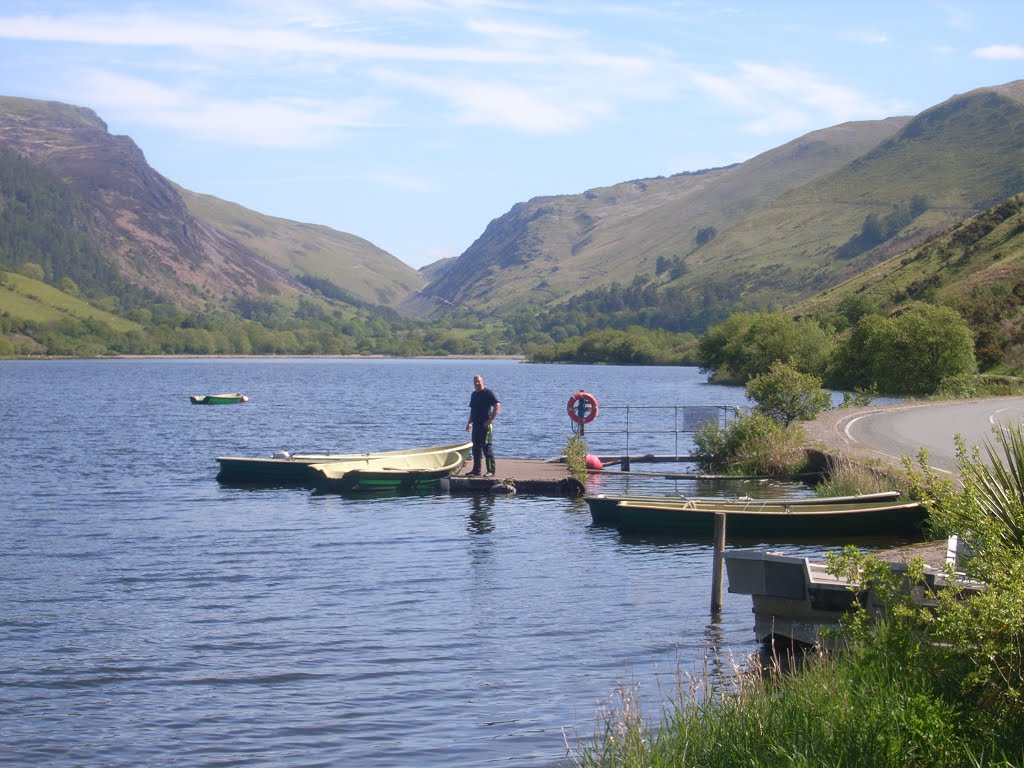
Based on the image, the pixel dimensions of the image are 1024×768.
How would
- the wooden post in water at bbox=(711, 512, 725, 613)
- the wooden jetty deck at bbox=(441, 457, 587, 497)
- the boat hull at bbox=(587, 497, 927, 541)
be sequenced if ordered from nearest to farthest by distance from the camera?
the wooden post in water at bbox=(711, 512, 725, 613), the boat hull at bbox=(587, 497, 927, 541), the wooden jetty deck at bbox=(441, 457, 587, 497)

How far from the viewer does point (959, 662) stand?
905 cm

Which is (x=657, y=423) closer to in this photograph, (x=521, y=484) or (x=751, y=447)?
(x=751, y=447)

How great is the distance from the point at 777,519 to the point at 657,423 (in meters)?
50.9

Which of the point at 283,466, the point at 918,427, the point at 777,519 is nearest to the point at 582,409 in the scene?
the point at 283,466

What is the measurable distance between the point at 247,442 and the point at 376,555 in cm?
3762

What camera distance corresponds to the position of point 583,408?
3972cm

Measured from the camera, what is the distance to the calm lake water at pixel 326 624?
13.9m

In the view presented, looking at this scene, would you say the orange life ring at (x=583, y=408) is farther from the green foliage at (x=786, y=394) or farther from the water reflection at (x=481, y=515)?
the green foliage at (x=786, y=394)

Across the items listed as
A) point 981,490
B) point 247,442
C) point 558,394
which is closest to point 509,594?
point 981,490

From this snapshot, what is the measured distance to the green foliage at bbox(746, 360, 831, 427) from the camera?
42750 mm

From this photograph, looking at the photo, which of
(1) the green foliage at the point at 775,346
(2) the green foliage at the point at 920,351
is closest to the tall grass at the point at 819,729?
(2) the green foliage at the point at 920,351

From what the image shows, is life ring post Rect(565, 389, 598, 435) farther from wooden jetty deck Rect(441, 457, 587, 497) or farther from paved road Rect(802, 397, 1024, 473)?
paved road Rect(802, 397, 1024, 473)

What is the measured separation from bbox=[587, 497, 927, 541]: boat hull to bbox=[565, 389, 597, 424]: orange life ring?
11941mm

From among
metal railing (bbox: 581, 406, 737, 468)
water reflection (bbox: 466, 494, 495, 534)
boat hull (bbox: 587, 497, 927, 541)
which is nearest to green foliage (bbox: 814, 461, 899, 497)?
boat hull (bbox: 587, 497, 927, 541)
